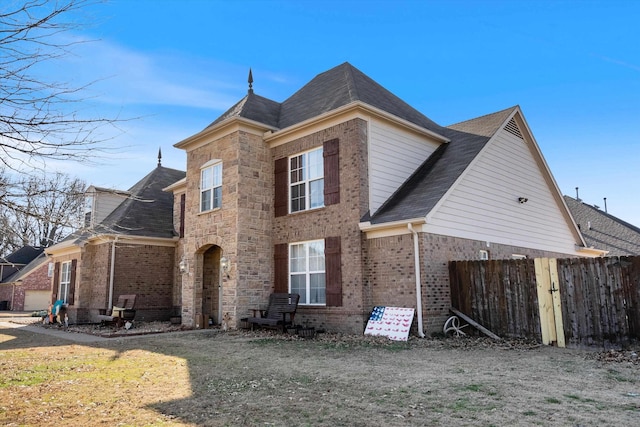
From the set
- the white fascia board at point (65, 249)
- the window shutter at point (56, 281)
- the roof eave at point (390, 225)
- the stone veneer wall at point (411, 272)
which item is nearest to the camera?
the roof eave at point (390, 225)

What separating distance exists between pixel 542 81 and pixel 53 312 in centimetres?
2091

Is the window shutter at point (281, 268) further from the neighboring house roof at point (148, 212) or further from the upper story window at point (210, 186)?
the neighboring house roof at point (148, 212)

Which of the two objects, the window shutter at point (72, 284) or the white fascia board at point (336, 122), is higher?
the white fascia board at point (336, 122)

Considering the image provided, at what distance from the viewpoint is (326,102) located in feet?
47.9

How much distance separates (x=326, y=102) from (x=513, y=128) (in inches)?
256

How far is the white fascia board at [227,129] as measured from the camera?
47.1 feet

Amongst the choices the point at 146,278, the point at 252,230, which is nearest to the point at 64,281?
the point at 146,278

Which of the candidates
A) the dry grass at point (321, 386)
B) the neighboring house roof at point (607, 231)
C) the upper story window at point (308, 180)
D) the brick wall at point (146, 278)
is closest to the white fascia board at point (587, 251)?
the neighboring house roof at point (607, 231)

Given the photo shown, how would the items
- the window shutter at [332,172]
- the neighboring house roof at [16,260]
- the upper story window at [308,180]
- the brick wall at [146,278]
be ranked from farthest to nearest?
the neighboring house roof at [16,260] → the brick wall at [146,278] → the upper story window at [308,180] → the window shutter at [332,172]

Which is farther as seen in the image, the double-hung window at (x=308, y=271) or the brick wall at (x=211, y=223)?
the brick wall at (x=211, y=223)

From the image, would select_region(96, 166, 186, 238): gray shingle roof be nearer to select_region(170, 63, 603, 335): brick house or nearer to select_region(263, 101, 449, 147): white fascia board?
select_region(170, 63, 603, 335): brick house

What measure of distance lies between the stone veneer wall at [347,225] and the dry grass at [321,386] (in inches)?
81.5

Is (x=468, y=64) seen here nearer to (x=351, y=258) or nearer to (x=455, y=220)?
(x=455, y=220)

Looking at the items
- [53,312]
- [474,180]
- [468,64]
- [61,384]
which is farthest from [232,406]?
[53,312]
